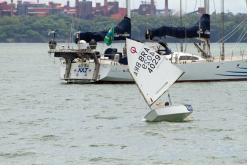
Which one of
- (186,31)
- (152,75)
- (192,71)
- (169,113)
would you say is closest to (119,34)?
(186,31)

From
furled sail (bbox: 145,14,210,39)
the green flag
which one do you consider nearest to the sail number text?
the green flag

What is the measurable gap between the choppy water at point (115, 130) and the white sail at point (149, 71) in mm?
1451

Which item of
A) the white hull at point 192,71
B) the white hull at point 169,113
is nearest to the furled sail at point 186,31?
the white hull at point 192,71

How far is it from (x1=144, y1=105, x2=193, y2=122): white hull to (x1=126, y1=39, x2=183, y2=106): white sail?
0.53 meters

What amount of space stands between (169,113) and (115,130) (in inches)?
101

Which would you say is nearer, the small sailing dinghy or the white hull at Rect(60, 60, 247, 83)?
the small sailing dinghy

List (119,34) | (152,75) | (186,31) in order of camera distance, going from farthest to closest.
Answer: (186,31) < (119,34) < (152,75)

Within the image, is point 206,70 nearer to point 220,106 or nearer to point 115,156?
point 220,106

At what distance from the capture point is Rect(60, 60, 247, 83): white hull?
76.8m

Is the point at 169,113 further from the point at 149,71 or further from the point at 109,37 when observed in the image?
the point at 109,37

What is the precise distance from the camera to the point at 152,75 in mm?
48562

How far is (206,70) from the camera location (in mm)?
77000

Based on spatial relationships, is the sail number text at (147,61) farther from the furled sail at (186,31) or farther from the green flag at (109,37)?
the furled sail at (186,31)

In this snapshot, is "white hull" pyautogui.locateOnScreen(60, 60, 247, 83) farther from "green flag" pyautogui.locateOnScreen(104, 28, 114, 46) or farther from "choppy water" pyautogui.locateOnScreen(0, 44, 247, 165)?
"choppy water" pyautogui.locateOnScreen(0, 44, 247, 165)
